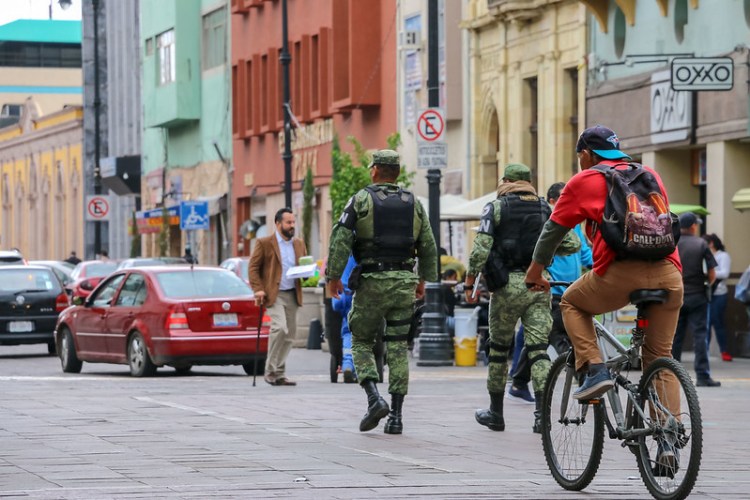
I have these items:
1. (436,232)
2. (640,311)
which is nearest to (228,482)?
(640,311)

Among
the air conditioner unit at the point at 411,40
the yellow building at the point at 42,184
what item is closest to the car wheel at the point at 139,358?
the air conditioner unit at the point at 411,40

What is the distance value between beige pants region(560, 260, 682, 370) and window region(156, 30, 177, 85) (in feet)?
183

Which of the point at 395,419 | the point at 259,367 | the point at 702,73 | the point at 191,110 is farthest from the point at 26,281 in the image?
the point at 191,110

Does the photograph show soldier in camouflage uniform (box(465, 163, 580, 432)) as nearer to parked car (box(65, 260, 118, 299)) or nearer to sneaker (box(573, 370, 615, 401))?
Result: sneaker (box(573, 370, 615, 401))

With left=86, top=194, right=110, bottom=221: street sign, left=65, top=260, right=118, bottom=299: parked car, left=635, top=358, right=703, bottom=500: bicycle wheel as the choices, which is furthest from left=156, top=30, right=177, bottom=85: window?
left=635, top=358, right=703, bottom=500: bicycle wheel

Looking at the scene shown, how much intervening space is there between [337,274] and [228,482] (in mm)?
3637

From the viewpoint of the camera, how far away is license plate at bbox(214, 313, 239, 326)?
23594 mm

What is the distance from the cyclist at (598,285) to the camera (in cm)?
1002

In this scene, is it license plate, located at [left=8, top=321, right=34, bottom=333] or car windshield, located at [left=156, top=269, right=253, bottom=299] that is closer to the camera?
car windshield, located at [left=156, top=269, right=253, bottom=299]

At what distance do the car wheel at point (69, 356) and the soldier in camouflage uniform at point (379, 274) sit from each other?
451 inches

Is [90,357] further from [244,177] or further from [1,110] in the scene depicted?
[1,110]

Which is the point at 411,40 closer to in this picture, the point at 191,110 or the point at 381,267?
the point at 191,110

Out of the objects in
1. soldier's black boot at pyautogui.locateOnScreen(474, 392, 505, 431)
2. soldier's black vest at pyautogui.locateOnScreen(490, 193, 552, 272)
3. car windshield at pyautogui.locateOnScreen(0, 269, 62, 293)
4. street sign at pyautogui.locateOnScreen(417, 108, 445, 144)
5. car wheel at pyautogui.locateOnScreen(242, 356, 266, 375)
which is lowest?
car wheel at pyautogui.locateOnScreen(242, 356, 266, 375)

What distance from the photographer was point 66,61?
12756 cm
